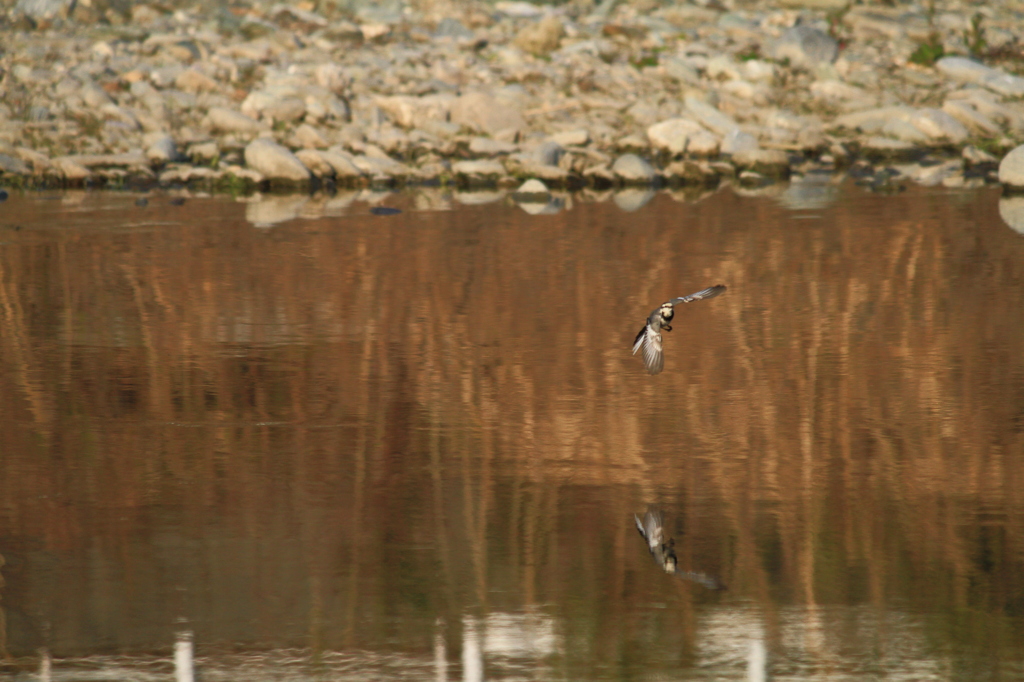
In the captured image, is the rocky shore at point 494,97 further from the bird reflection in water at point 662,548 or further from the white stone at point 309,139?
the bird reflection in water at point 662,548

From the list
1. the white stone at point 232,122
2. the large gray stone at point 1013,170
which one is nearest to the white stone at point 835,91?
the large gray stone at point 1013,170

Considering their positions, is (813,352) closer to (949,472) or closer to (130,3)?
(949,472)

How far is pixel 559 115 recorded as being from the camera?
66.4ft

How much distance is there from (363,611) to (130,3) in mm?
23532

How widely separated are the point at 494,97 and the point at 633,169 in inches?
143

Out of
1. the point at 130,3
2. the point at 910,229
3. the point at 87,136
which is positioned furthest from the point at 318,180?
the point at 130,3

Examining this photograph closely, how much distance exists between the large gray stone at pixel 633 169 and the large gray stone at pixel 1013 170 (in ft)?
12.9

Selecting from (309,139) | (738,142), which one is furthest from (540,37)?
(309,139)

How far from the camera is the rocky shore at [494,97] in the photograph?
59.3 ft

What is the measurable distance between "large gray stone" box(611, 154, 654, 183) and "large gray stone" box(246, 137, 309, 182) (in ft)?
12.0

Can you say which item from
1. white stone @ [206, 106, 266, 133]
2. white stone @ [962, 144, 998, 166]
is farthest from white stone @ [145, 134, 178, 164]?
white stone @ [962, 144, 998, 166]

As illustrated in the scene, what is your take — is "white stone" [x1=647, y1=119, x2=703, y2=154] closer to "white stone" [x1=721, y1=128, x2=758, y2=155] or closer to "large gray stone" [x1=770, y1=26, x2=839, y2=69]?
"white stone" [x1=721, y1=128, x2=758, y2=155]

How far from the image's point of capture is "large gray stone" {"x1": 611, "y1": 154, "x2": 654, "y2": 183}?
17188mm

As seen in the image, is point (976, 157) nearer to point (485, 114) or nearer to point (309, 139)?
point (485, 114)
